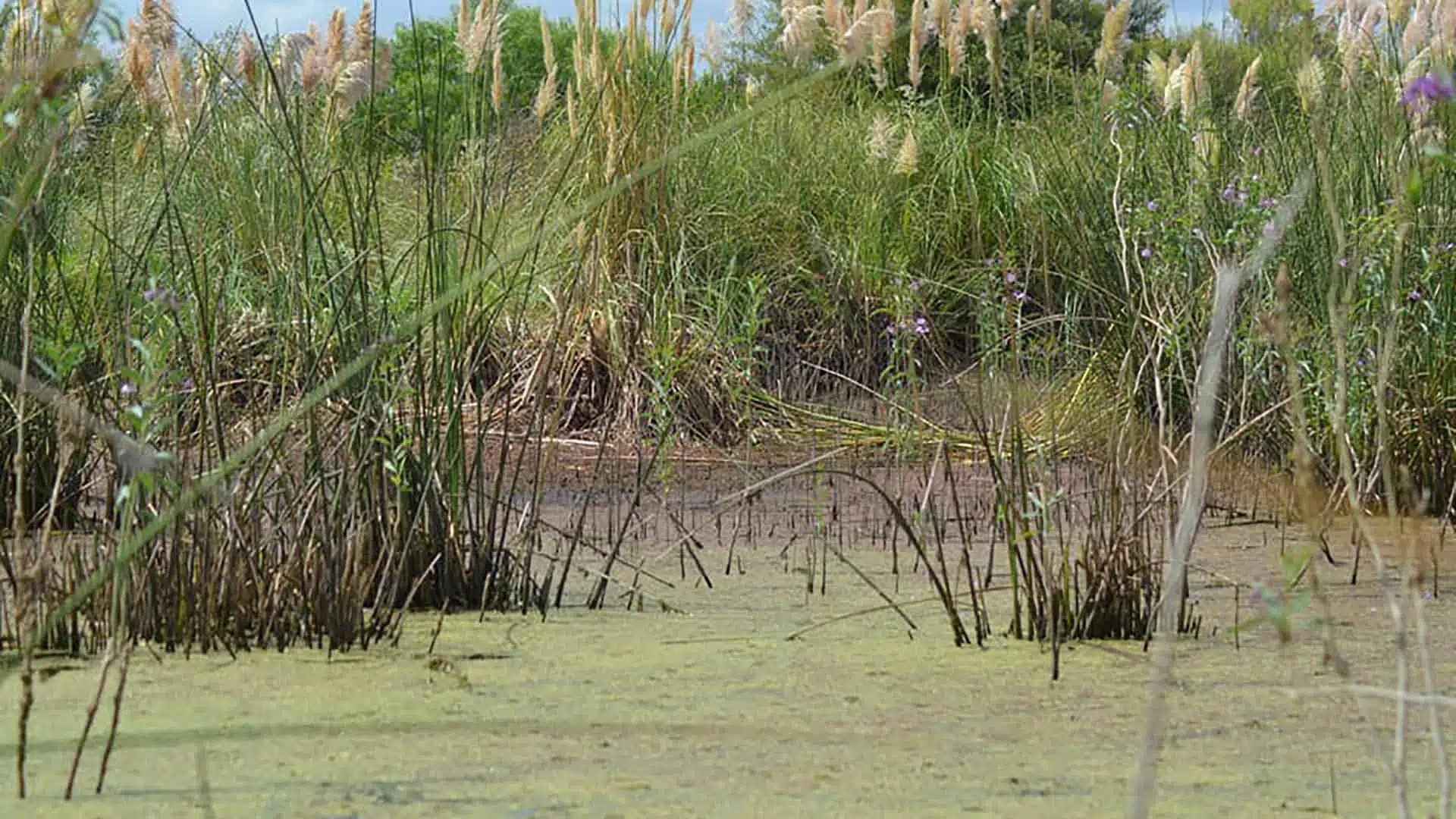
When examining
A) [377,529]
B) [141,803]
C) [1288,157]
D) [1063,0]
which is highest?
[1063,0]

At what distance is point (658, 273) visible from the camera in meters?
6.50

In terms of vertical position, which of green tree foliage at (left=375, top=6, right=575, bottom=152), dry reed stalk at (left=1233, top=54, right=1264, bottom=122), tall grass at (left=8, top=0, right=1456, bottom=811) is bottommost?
tall grass at (left=8, top=0, right=1456, bottom=811)

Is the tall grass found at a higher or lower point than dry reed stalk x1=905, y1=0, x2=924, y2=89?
lower

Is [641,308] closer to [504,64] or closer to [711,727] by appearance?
[711,727]

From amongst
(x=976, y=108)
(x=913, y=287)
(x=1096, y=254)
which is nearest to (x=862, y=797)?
(x=913, y=287)

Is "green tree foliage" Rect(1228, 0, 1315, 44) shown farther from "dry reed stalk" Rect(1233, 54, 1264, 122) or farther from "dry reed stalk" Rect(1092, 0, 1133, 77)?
"dry reed stalk" Rect(1092, 0, 1133, 77)

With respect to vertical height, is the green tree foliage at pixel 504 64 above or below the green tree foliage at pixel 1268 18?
above

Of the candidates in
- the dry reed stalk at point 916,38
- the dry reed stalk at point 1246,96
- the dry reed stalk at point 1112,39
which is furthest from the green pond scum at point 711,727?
the dry reed stalk at point 916,38

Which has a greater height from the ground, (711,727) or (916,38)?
(916,38)

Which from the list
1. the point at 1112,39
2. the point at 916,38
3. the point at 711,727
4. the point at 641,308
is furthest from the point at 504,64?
the point at 711,727

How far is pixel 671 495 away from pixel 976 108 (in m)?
2.57

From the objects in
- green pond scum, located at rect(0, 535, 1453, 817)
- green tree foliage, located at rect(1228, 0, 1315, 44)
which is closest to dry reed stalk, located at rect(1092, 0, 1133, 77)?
green tree foliage, located at rect(1228, 0, 1315, 44)

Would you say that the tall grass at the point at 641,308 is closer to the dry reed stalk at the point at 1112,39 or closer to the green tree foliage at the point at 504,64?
the dry reed stalk at the point at 1112,39

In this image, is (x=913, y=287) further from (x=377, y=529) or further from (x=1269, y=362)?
(x=377, y=529)
